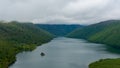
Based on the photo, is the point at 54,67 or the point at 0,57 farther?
the point at 0,57

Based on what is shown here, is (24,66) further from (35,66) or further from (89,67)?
(89,67)

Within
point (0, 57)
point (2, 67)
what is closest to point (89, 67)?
point (2, 67)

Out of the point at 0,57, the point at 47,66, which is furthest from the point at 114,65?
the point at 0,57

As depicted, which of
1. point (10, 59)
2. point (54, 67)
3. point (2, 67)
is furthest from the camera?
point (10, 59)

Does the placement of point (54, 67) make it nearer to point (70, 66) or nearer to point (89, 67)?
point (70, 66)

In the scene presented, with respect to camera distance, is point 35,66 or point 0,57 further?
point 0,57

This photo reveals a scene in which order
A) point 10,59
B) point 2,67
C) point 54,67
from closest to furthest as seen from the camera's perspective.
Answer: point 2,67, point 54,67, point 10,59

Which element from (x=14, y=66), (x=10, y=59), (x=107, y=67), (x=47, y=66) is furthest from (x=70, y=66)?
(x=10, y=59)
